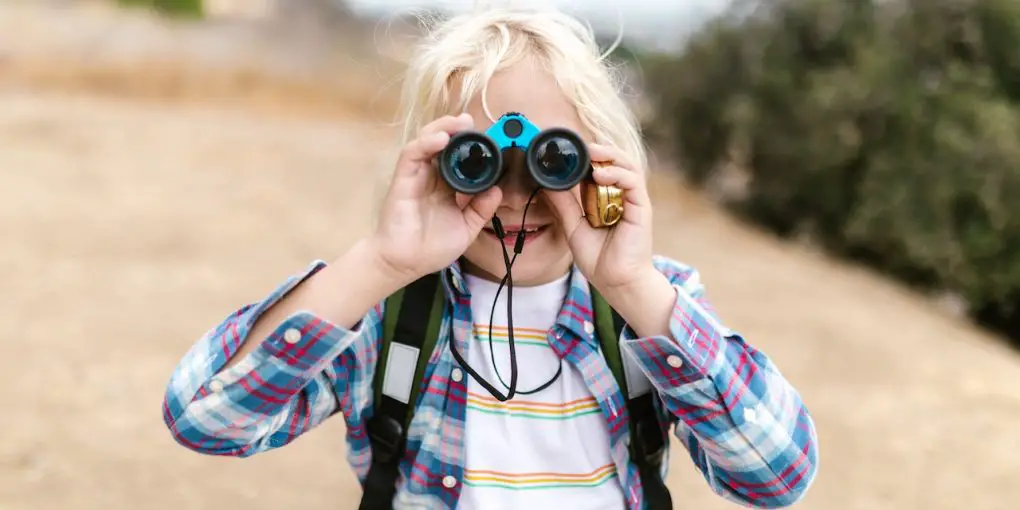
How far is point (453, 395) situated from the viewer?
1830mm

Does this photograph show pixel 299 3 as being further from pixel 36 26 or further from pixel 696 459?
pixel 696 459

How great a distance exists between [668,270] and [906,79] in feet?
28.7

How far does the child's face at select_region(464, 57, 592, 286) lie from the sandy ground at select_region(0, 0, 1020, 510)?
539 mm

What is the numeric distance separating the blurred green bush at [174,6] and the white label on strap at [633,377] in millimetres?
16569

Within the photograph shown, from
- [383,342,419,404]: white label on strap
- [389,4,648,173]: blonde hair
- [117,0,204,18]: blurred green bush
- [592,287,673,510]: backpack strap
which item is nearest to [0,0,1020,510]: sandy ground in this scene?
[389,4,648,173]: blonde hair

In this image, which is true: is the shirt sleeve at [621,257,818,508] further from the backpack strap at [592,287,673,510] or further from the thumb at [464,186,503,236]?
the thumb at [464,186,503,236]

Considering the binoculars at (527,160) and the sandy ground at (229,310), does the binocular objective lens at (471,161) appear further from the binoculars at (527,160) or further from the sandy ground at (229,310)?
the sandy ground at (229,310)

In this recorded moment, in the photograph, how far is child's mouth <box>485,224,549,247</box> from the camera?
1.82 m

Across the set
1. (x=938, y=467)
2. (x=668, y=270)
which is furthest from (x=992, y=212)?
(x=668, y=270)

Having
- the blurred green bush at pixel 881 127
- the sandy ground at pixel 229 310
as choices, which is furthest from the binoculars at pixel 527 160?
the blurred green bush at pixel 881 127

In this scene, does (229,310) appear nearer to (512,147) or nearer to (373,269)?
(373,269)

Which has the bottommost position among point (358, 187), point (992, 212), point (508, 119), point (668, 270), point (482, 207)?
point (358, 187)

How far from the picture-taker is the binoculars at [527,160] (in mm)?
1609

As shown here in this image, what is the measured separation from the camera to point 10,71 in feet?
46.2
